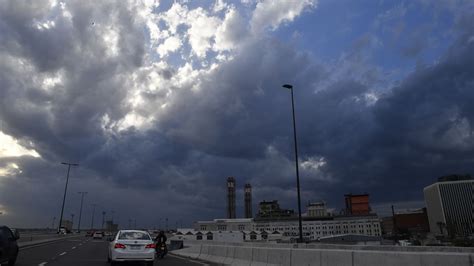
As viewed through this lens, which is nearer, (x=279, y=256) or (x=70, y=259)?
(x=279, y=256)

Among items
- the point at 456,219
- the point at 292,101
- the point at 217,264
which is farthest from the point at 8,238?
the point at 456,219

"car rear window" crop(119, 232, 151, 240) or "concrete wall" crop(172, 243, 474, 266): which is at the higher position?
"car rear window" crop(119, 232, 151, 240)

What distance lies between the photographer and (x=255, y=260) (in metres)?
14.7

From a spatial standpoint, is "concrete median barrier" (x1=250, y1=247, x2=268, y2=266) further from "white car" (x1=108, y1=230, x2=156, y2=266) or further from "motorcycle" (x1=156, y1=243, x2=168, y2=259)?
"motorcycle" (x1=156, y1=243, x2=168, y2=259)

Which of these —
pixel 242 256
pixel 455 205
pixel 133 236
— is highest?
pixel 455 205

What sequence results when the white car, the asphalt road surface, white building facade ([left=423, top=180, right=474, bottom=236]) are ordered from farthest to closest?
1. white building facade ([left=423, top=180, right=474, bottom=236])
2. the asphalt road surface
3. the white car

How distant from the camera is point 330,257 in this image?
10219mm

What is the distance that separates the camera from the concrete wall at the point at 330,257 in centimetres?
730

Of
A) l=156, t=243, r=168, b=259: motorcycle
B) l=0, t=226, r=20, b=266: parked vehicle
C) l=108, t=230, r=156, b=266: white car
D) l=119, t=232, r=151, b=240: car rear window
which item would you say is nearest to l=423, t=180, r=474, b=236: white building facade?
l=156, t=243, r=168, b=259: motorcycle

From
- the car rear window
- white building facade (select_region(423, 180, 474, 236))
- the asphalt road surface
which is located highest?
white building facade (select_region(423, 180, 474, 236))

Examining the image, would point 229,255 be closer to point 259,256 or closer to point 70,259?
point 259,256

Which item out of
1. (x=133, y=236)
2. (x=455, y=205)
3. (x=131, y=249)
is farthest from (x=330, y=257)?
(x=455, y=205)

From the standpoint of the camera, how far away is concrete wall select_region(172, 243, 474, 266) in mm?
7297

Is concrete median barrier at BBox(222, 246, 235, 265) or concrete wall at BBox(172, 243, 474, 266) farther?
concrete median barrier at BBox(222, 246, 235, 265)
